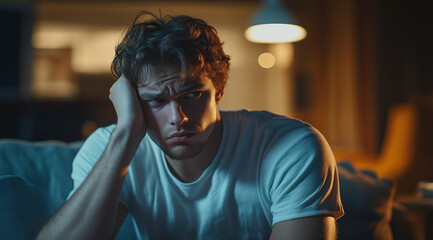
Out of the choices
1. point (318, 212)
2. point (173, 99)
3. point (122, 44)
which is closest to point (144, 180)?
point (173, 99)

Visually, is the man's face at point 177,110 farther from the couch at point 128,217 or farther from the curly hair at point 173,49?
the couch at point 128,217

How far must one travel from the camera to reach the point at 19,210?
1.03 m

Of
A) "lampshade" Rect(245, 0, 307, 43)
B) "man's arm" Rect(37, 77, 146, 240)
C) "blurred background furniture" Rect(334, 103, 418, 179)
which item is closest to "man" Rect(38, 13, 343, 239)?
"man's arm" Rect(37, 77, 146, 240)

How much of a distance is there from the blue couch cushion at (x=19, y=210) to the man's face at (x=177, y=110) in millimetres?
335

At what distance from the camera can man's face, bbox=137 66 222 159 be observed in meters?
1.06

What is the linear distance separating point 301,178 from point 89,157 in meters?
0.58

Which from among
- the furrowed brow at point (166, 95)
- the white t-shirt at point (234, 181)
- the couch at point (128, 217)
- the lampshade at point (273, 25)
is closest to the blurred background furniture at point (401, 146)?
the lampshade at point (273, 25)

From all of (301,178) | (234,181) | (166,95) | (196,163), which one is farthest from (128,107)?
(301,178)

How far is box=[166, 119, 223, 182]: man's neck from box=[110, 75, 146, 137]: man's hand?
13 centimetres

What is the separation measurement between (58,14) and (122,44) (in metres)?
6.82

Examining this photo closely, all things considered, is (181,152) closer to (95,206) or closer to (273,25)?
(95,206)

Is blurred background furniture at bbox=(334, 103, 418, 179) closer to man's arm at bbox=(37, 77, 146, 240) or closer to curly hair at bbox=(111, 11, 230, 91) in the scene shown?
curly hair at bbox=(111, 11, 230, 91)

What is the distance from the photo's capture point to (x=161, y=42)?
3.52 feet

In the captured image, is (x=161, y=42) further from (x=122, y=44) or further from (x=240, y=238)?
(x=240, y=238)
